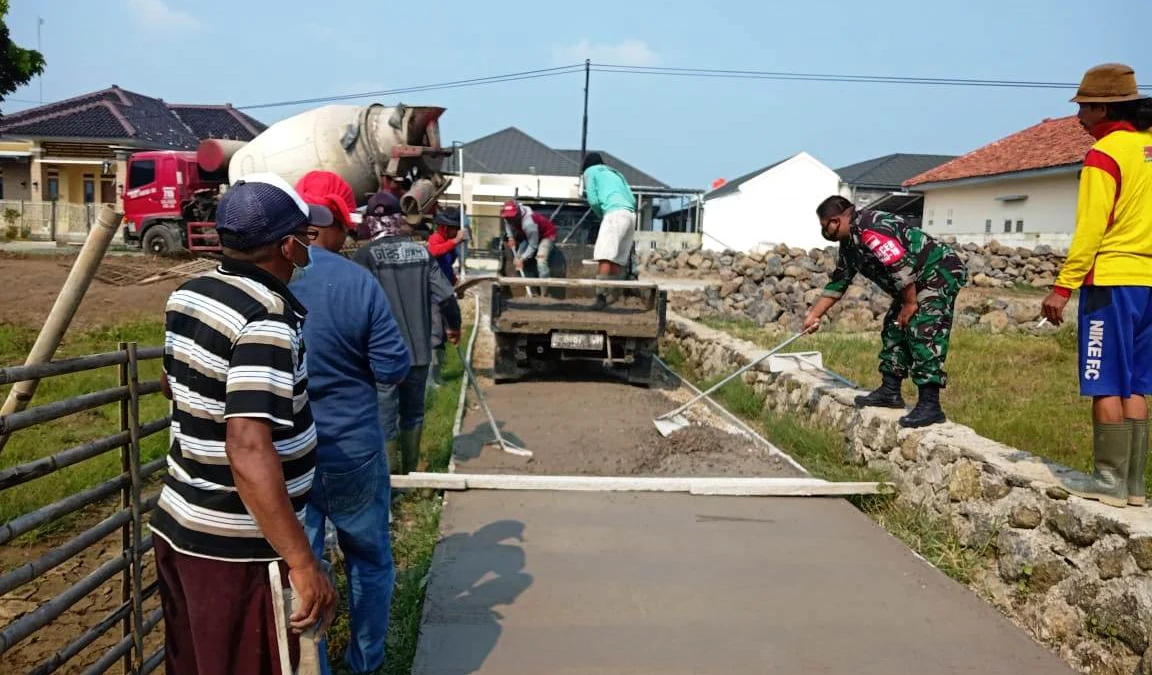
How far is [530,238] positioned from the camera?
996 cm

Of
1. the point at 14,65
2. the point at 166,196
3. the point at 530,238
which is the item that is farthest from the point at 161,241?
the point at 530,238

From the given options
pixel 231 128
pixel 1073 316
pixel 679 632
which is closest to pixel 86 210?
pixel 231 128

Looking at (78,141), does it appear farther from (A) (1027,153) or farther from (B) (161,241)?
(A) (1027,153)

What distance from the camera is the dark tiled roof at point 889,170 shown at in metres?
42.6

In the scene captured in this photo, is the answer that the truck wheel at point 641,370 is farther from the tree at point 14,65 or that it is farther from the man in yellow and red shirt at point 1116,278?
the tree at point 14,65

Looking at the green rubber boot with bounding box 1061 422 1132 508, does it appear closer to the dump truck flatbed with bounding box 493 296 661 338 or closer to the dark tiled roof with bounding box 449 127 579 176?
the dump truck flatbed with bounding box 493 296 661 338

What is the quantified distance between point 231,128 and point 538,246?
31425 mm

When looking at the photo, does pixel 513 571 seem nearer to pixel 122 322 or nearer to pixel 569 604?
pixel 569 604

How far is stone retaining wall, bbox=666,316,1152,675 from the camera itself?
3213mm

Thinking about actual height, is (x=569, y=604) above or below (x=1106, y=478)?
below

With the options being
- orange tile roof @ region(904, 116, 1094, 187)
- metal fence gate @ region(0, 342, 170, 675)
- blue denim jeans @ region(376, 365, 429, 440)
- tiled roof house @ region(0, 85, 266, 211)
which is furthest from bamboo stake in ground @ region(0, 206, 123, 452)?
tiled roof house @ region(0, 85, 266, 211)

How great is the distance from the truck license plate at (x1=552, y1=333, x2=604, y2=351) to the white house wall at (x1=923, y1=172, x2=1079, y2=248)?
17.8m

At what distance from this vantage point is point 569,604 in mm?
3662

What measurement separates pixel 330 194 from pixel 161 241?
17.5 m
